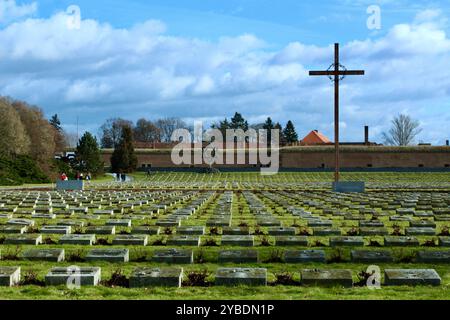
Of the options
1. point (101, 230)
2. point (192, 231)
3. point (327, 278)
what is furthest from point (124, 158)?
point (327, 278)

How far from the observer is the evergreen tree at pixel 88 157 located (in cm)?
5670

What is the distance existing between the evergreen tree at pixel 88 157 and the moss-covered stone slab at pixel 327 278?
168 feet

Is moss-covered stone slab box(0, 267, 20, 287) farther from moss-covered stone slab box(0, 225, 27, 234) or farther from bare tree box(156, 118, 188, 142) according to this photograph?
bare tree box(156, 118, 188, 142)

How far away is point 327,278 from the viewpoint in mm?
6770

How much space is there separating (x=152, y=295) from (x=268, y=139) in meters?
90.1

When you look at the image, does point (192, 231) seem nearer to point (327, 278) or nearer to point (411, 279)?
point (327, 278)

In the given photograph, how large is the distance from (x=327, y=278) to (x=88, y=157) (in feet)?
171

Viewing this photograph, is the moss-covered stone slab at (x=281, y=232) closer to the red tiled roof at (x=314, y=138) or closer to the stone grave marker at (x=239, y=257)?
the stone grave marker at (x=239, y=257)

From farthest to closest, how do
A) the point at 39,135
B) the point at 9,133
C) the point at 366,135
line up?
the point at 366,135, the point at 39,135, the point at 9,133

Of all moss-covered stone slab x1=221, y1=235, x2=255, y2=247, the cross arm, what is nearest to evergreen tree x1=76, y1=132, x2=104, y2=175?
the cross arm

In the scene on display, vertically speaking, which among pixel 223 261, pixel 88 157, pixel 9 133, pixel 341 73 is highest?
pixel 341 73

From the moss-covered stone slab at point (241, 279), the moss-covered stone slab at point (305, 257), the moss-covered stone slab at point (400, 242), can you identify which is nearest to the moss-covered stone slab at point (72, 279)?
the moss-covered stone slab at point (241, 279)
